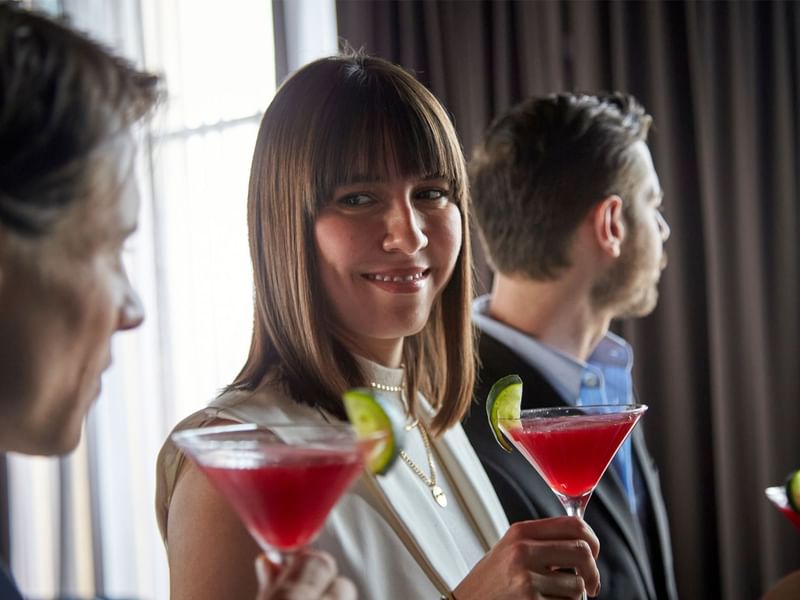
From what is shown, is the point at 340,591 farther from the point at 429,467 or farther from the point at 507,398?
the point at 429,467

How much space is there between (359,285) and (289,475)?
0.54 metres

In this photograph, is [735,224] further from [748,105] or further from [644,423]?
[644,423]

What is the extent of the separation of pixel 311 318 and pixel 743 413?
2093 millimetres

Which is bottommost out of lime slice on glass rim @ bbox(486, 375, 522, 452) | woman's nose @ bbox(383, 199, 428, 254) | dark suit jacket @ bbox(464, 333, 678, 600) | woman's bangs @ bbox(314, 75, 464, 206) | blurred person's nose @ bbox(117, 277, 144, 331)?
dark suit jacket @ bbox(464, 333, 678, 600)

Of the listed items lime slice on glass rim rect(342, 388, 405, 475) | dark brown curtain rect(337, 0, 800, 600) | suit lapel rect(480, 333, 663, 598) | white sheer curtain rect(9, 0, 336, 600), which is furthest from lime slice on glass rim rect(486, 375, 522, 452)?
white sheer curtain rect(9, 0, 336, 600)

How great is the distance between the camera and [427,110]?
1.50 meters

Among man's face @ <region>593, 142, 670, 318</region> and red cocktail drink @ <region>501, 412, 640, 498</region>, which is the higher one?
man's face @ <region>593, 142, 670, 318</region>

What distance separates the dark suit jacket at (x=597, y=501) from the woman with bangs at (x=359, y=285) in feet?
1.30

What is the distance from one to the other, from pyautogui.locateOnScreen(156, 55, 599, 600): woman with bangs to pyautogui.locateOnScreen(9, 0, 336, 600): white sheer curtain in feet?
7.65

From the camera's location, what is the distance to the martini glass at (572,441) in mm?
1433

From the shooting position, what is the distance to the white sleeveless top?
134 cm

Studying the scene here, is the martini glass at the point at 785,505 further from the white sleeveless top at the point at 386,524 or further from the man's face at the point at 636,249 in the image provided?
the man's face at the point at 636,249

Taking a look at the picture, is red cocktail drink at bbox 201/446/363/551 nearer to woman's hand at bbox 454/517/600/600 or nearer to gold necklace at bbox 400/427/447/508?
woman's hand at bbox 454/517/600/600

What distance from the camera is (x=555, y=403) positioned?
7.55ft
